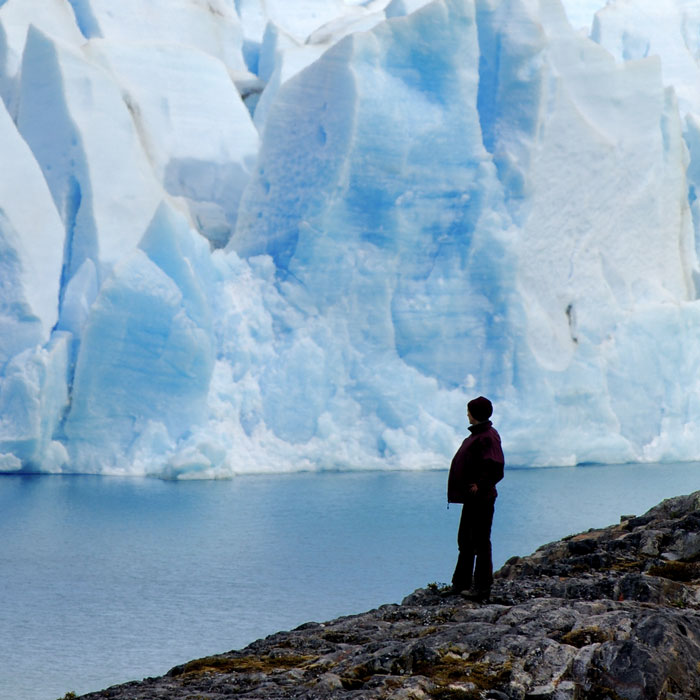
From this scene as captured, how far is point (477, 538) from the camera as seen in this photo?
3957mm

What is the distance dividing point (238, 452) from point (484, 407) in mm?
8972

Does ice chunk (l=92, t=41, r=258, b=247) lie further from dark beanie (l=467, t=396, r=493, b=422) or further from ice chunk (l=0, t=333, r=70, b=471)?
dark beanie (l=467, t=396, r=493, b=422)

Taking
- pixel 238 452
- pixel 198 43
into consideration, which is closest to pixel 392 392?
pixel 238 452

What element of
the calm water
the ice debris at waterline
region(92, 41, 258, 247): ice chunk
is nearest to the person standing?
the calm water

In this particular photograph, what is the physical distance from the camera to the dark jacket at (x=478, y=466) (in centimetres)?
391

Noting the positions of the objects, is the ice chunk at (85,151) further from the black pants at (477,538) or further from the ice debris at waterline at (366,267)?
the black pants at (477,538)

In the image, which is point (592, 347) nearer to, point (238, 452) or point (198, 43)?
point (238, 452)

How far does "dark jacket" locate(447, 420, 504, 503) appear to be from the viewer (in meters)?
3.91

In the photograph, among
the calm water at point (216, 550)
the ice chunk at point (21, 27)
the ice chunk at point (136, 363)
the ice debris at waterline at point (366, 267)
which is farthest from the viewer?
the ice chunk at point (21, 27)

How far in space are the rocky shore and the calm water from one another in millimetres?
1536

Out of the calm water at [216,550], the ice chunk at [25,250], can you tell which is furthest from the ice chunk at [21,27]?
the calm water at [216,550]

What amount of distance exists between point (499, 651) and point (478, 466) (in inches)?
29.1

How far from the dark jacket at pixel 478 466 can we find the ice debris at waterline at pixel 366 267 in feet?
27.7

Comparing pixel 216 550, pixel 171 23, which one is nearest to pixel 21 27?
pixel 171 23
